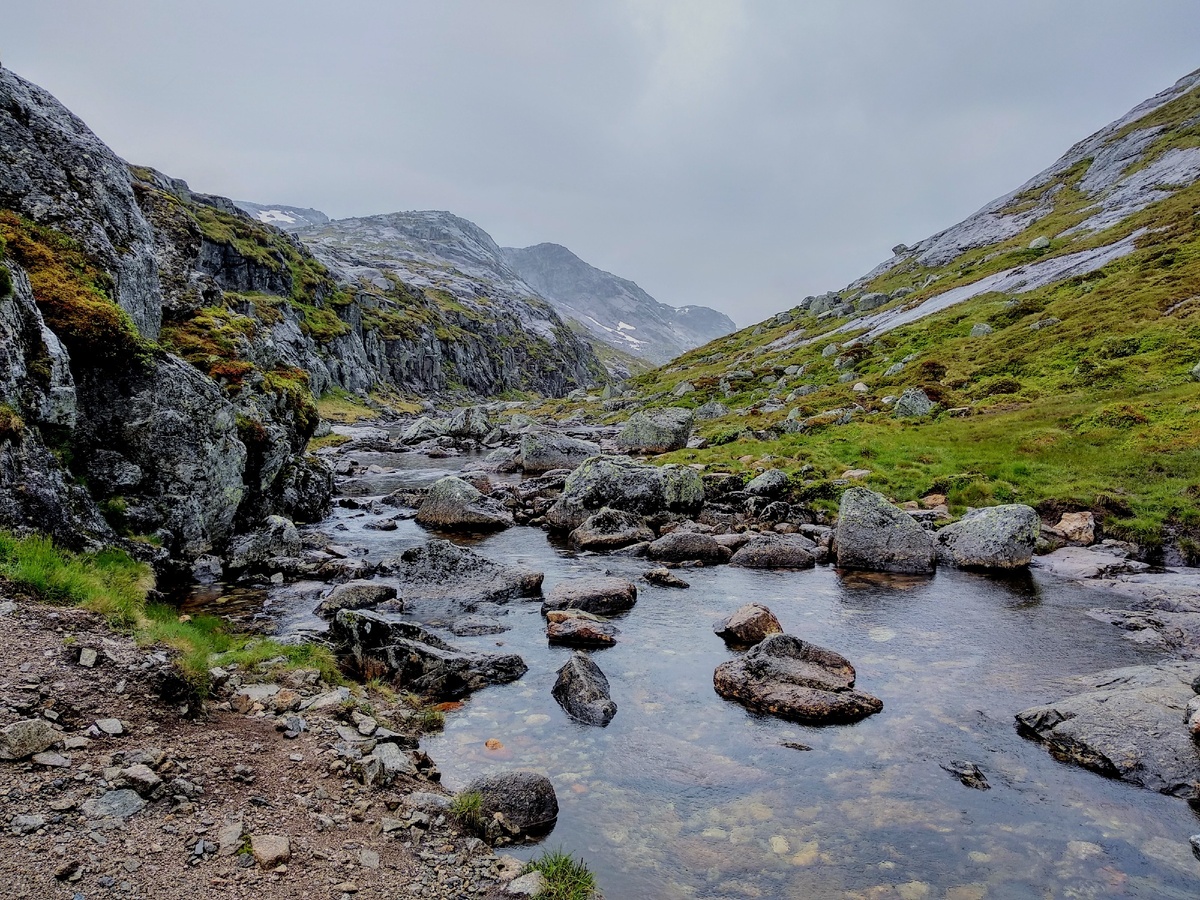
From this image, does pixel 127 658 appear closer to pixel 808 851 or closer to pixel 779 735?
pixel 808 851

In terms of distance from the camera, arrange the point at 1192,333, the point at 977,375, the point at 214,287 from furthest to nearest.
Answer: the point at 977,375, the point at 1192,333, the point at 214,287

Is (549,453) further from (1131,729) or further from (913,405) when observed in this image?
(1131,729)

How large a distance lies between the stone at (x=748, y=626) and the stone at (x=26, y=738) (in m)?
14.4

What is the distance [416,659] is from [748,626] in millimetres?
8913

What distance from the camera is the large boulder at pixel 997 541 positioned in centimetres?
2330

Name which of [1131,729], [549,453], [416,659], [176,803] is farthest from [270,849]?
[549,453]

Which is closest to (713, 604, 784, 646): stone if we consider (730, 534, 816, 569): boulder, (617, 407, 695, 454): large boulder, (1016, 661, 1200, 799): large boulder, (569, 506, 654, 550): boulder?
(1016, 661, 1200, 799): large boulder

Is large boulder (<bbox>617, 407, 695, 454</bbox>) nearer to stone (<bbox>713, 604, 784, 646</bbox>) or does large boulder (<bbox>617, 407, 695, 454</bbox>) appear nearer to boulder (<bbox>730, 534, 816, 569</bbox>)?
boulder (<bbox>730, 534, 816, 569</bbox>)

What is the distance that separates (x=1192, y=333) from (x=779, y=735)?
164ft

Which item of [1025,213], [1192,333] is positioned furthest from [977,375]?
[1025,213]

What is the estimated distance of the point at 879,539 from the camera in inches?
963

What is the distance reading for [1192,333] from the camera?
4272cm

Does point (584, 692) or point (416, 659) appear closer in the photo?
point (584, 692)

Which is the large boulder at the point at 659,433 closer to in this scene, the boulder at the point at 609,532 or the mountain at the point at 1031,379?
the mountain at the point at 1031,379
